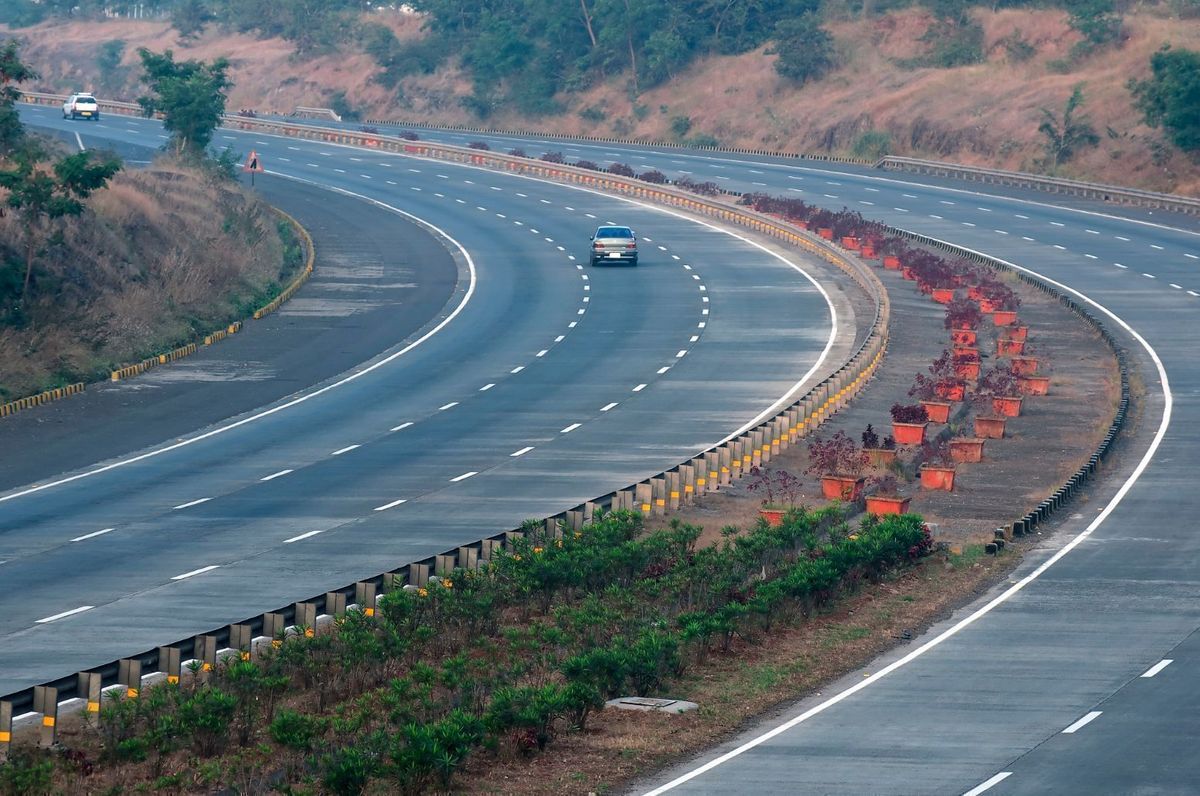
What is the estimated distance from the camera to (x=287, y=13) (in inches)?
6826

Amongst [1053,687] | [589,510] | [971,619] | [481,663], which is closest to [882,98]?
[589,510]

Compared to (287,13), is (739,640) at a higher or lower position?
lower

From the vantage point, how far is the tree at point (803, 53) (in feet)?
405

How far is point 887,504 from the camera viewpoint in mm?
31453

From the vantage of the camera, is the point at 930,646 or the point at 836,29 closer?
the point at 930,646

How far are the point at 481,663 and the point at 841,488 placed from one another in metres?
12.6

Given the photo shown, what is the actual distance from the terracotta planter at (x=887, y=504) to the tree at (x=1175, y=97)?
201 feet

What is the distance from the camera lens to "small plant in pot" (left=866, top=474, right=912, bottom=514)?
31359mm

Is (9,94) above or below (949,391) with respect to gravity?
above

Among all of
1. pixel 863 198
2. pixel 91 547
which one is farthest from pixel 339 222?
pixel 91 547

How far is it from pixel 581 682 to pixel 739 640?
372 centimetres

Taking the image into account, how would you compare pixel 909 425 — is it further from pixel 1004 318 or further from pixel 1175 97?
pixel 1175 97

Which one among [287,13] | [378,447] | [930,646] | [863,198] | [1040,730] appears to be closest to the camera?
[1040,730]

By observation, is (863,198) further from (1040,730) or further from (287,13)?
(287,13)
